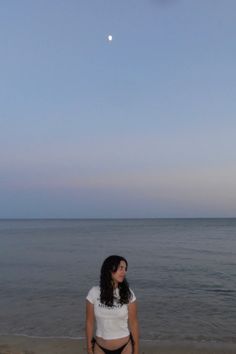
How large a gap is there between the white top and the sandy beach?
601 centimetres

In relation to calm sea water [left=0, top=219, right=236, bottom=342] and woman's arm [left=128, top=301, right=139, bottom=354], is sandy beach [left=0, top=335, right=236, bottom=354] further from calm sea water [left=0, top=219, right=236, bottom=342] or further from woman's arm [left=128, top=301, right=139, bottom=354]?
woman's arm [left=128, top=301, right=139, bottom=354]

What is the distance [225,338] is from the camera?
11.7 metres

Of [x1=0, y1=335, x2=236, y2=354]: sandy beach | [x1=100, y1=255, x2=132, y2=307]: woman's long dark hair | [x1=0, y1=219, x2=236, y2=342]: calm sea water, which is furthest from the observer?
[x1=0, y1=219, x2=236, y2=342]: calm sea water

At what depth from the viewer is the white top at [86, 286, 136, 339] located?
171 inches

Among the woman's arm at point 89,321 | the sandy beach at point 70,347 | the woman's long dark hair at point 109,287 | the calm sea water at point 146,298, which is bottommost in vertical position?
the calm sea water at point 146,298

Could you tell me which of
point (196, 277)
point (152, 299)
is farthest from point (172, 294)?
point (196, 277)

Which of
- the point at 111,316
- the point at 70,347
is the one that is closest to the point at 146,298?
the point at 70,347

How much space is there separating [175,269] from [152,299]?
34.7 ft

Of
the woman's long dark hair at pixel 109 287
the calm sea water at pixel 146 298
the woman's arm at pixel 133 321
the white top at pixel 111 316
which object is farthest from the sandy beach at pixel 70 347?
the woman's long dark hair at pixel 109 287

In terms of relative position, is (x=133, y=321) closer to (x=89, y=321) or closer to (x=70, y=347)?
(x=89, y=321)

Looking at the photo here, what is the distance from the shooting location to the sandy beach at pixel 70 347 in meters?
9.91

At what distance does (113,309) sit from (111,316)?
0.29 feet

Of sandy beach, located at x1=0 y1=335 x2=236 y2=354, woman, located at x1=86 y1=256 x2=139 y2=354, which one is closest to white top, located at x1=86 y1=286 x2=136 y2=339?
woman, located at x1=86 y1=256 x2=139 y2=354

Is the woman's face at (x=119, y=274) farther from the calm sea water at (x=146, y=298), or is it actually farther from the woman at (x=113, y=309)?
the calm sea water at (x=146, y=298)
